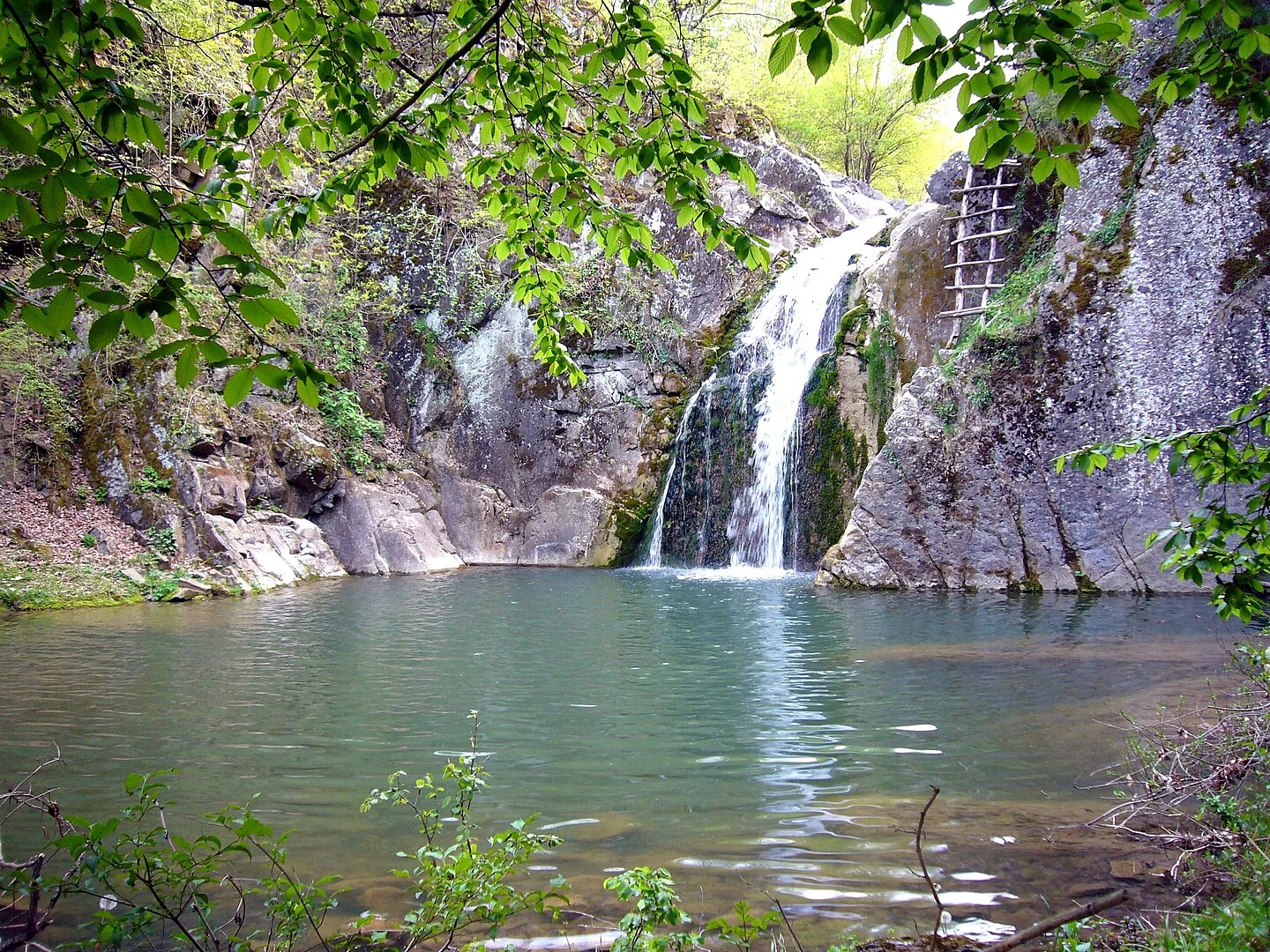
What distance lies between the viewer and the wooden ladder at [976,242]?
41.7 feet

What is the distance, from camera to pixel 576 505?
17422mm

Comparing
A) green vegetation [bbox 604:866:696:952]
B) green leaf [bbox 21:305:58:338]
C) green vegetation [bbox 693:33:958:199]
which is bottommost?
green vegetation [bbox 604:866:696:952]

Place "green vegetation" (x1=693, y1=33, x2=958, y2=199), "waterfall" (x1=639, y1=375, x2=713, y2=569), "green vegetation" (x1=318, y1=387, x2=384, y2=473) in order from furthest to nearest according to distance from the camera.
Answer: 1. "green vegetation" (x1=693, y1=33, x2=958, y2=199)
2. "waterfall" (x1=639, y1=375, x2=713, y2=569)
3. "green vegetation" (x1=318, y1=387, x2=384, y2=473)

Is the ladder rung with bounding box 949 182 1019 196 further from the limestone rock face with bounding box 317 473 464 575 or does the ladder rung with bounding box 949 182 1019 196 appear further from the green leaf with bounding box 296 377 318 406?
the green leaf with bounding box 296 377 318 406

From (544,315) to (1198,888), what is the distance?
11.0ft

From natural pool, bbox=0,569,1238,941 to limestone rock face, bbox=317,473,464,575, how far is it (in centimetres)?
554

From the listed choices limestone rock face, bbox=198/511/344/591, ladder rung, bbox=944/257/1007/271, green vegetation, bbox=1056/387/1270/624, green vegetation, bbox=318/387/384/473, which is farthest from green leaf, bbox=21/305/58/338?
green vegetation, bbox=318/387/384/473

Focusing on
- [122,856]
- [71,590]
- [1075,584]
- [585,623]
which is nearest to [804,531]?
[1075,584]

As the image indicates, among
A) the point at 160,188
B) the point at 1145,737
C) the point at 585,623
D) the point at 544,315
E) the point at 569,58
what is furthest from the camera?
the point at 585,623

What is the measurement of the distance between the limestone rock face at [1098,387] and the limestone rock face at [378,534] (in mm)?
8449

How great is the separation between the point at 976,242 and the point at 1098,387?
13.2 ft

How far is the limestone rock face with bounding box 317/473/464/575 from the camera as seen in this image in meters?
15.2

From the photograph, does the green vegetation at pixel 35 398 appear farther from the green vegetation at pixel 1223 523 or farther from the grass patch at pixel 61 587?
the green vegetation at pixel 1223 523

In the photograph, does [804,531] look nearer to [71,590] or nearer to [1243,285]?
[1243,285]
